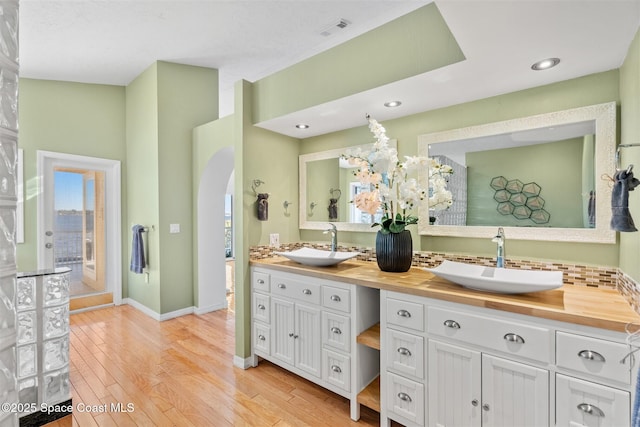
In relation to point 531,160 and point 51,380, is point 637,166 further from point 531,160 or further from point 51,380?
point 51,380

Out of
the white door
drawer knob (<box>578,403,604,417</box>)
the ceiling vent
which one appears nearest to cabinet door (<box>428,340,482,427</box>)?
drawer knob (<box>578,403,604,417</box>)

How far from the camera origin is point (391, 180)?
216 cm

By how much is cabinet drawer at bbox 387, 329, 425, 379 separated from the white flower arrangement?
0.71 m

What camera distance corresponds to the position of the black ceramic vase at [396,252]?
2.12 m

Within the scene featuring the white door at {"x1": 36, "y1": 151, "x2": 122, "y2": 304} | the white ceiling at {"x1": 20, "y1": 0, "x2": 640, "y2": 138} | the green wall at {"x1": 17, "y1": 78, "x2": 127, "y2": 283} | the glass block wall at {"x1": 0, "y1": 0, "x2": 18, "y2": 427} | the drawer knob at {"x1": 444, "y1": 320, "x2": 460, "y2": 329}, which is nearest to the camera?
the glass block wall at {"x1": 0, "y1": 0, "x2": 18, "y2": 427}

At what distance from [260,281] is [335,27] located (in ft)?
8.48

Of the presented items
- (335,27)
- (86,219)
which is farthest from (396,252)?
(86,219)

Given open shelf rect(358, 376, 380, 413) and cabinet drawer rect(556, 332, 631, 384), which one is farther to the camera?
open shelf rect(358, 376, 380, 413)

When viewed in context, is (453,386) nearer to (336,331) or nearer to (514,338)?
(514,338)

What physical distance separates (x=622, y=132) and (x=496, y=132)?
0.61 m

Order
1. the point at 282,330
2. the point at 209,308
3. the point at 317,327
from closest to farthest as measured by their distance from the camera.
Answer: the point at 317,327 < the point at 282,330 < the point at 209,308

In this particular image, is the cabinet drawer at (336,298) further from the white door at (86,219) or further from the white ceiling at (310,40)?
the white door at (86,219)

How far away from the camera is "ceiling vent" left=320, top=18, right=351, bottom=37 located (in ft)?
9.69

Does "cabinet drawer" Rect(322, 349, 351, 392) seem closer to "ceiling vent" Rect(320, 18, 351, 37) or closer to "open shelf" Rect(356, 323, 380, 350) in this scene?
"open shelf" Rect(356, 323, 380, 350)
